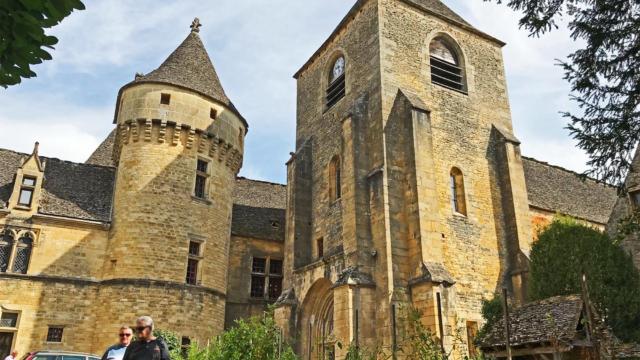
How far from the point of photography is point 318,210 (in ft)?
61.8

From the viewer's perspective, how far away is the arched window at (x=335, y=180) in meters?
18.1

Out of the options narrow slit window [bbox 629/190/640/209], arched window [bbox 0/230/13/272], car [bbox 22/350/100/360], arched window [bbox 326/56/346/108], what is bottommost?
car [bbox 22/350/100/360]

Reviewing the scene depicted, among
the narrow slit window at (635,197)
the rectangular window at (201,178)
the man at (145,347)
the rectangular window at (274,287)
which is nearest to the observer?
the man at (145,347)

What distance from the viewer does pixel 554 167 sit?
25.6 meters

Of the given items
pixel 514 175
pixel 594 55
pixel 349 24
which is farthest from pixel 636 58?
pixel 349 24

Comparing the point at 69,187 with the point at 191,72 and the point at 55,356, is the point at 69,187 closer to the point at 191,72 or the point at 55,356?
the point at 191,72

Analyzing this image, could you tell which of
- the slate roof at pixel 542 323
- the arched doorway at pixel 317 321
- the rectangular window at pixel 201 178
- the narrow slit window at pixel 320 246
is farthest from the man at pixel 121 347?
the rectangular window at pixel 201 178

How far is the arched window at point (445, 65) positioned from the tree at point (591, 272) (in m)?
6.94

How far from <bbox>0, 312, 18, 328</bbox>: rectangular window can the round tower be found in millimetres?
2831

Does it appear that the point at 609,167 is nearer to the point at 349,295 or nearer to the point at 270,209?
the point at 349,295

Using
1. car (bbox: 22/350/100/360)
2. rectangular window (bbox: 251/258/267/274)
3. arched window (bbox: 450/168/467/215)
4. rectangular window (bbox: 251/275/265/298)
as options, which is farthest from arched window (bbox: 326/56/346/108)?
car (bbox: 22/350/100/360)

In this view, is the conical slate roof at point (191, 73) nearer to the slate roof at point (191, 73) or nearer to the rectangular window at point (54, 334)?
the slate roof at point (191, 73)

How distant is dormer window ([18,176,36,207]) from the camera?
17.4 metres

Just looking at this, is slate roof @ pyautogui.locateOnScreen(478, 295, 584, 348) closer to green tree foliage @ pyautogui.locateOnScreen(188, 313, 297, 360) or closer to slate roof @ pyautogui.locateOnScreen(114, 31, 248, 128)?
green tree foliage @ pyautogui.locateOnScreen(188, 313, 297, 360)
